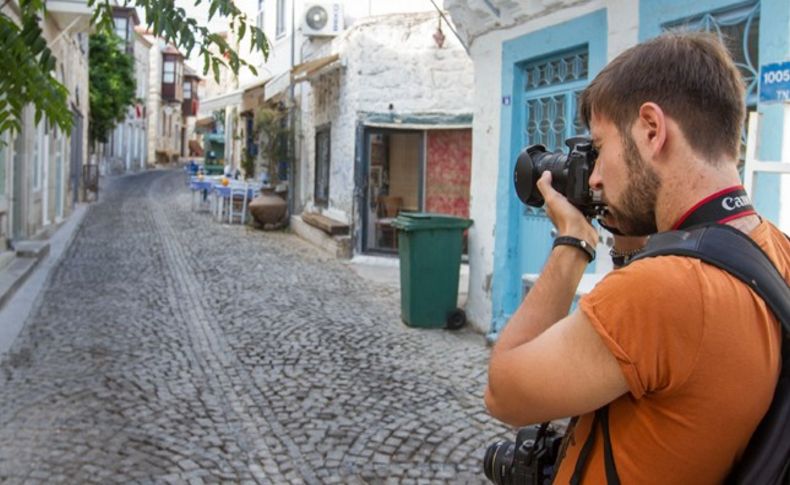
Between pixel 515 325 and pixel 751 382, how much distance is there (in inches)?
14.8

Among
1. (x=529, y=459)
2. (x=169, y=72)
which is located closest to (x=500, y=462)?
(x=529, y=459)

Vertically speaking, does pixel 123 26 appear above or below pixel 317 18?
above

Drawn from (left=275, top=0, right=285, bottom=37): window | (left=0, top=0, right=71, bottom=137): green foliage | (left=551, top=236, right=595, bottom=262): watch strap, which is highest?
(left=275, top=0, right=285, bottom=37): window

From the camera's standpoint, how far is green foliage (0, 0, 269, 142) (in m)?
3.10

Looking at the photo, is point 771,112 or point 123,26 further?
point 123,26

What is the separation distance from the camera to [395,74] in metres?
12.1

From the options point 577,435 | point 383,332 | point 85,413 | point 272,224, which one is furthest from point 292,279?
point 577,435

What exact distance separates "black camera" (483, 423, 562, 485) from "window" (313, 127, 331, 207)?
42.6ft

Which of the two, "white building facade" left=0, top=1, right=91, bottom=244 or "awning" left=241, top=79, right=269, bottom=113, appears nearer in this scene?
"white building facade" left=0, top=1, right=91, bottom=244

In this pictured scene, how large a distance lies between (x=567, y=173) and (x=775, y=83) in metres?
2.54

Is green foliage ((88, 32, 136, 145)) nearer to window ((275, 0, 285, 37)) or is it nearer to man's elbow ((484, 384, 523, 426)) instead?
window ((275, 0, 285, 37))

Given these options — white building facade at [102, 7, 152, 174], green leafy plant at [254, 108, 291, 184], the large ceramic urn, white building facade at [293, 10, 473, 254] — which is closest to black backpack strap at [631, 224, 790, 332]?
white building facade at [293, 10, 473, 254]

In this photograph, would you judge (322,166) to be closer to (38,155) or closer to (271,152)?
(271,152)

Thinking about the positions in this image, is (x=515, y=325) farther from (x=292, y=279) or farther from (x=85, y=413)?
(x=292, y=279)
